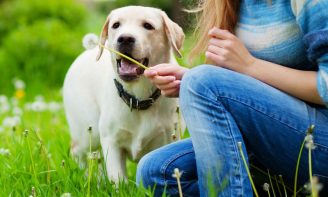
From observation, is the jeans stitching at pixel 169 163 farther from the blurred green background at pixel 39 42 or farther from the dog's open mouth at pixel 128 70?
the blurred green background at pixel 39 42

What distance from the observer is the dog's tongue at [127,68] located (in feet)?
10.6

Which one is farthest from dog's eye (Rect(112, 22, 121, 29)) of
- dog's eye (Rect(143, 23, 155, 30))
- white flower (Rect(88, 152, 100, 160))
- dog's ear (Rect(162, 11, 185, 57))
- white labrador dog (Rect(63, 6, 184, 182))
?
white flower (Rect(88, 152, 100, 160))

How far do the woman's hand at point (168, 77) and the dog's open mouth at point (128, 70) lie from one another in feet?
1.33

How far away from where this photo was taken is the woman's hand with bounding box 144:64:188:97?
2.78m

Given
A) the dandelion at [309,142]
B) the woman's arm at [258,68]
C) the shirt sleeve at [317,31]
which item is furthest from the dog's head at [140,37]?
the dandelion at [309,142]

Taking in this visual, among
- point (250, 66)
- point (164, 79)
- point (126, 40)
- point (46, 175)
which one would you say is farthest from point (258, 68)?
point (46, 175)

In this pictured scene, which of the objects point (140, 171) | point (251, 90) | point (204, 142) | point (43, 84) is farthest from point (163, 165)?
point (43, 84)

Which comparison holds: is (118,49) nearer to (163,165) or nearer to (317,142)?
(163,165)

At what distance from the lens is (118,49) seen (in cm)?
328

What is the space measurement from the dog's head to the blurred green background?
3814 millimetres

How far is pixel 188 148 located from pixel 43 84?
4631mm

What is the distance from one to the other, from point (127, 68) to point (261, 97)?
964mm

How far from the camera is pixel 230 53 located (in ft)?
8.50

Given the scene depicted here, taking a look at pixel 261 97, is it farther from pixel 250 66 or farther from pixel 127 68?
pixel 127 68
